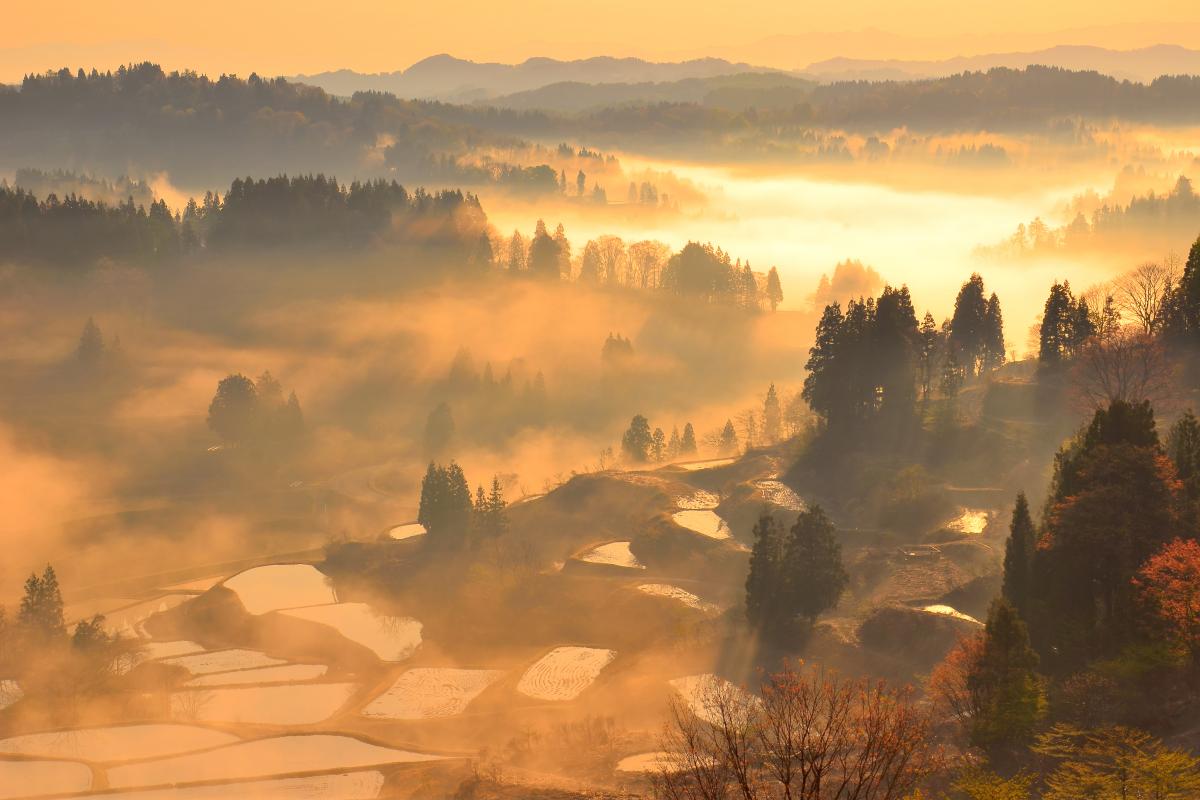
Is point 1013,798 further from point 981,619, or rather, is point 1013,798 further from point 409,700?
point 409,700

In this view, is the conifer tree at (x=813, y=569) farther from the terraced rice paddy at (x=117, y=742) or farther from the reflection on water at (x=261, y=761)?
the terraced rice paddy at (x=117, y=742)

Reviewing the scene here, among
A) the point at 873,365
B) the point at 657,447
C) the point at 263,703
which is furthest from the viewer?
the point at 657,447

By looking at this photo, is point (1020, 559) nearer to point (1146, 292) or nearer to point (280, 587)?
point (1146, 292)

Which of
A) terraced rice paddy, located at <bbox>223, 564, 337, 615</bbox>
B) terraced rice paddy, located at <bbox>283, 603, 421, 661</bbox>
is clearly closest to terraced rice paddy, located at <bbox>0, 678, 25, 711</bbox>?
terraced rice paddy, located at <bbox>223, 564, 337, 615</bbox>

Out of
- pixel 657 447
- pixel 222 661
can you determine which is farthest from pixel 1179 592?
pixel 657 447

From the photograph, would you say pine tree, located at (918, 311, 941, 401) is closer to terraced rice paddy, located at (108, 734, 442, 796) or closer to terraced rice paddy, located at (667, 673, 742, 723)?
terraced rice paddy, located at (667, 673, 742, 723)

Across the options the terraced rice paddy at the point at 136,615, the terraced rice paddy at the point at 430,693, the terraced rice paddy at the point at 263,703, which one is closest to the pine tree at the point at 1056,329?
the terraced rice paddy at the point at 430,693

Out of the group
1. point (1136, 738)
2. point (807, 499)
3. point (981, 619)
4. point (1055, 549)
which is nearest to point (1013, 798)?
point (1136, 738)
